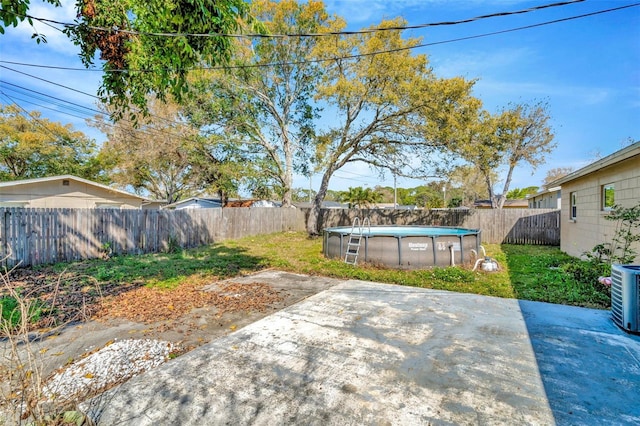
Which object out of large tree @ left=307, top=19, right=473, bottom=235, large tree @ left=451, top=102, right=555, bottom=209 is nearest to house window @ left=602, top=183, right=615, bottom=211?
large tree @ left=451, top=102, right=555, bottom=209

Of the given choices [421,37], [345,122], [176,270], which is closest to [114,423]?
[176,270]

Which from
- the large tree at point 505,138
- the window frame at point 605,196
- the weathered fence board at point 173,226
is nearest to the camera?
the window frame at point 605,196

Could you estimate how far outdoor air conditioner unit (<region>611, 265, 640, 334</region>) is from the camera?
3574mm

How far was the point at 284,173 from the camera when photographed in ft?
57.1

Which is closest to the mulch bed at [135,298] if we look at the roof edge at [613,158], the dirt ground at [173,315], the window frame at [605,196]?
the dirt ground at [173,315]

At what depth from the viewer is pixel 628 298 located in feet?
11.9

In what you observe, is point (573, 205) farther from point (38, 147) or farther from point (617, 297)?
point (38, 147)

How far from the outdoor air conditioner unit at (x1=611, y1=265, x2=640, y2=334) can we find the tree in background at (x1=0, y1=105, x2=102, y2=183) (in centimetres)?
2746

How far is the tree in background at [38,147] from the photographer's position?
64.1 ft

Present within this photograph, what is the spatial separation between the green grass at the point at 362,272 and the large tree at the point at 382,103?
556cm

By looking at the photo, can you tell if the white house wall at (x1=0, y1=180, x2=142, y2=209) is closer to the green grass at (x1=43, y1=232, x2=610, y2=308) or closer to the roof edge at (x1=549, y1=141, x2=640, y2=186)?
the green grass at (x1=43, y1=232, x2=610, y2=308)

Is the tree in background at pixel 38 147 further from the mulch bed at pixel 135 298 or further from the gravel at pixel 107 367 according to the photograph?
the gravel at pixel 107 367

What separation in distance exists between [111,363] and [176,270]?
453 cm

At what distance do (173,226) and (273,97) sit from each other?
32.5 feet
